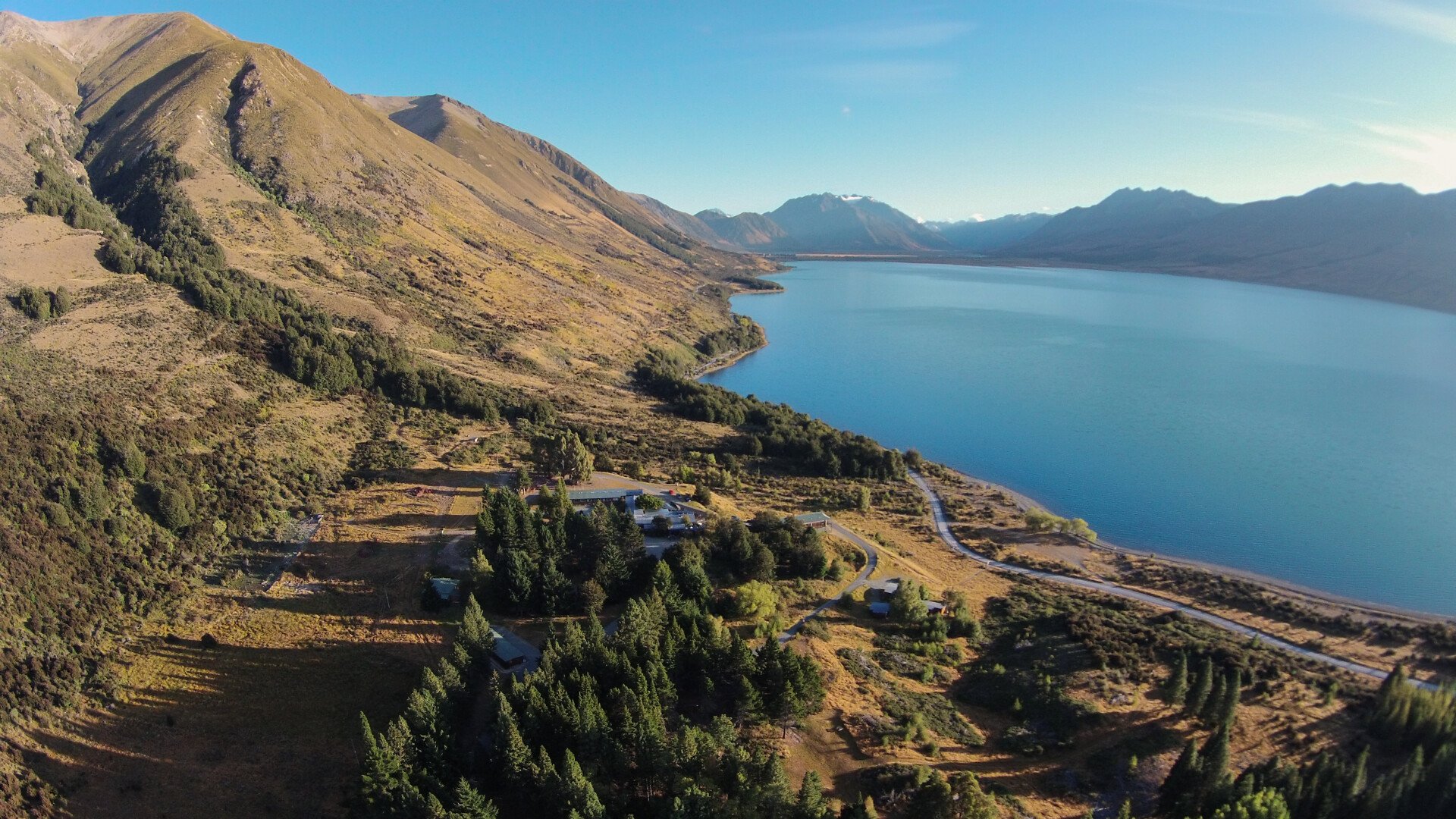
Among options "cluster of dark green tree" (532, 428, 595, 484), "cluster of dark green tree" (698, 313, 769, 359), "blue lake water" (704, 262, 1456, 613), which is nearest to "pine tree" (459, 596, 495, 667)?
"cluster of dark green tree" (532, 428, 595, 484)

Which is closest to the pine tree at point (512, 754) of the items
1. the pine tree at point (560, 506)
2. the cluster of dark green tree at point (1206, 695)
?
Answer: the pine tree at point (560, 506)

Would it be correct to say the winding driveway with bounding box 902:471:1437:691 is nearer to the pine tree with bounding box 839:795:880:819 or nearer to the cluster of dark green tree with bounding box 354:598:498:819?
the pine tree with bounding box 839:795:880:819

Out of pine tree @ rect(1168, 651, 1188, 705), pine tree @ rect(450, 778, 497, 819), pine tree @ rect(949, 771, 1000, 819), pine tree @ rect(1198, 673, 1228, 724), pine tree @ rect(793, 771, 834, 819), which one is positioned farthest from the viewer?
pine tree @ rect(1168, 651, 1188, 705)

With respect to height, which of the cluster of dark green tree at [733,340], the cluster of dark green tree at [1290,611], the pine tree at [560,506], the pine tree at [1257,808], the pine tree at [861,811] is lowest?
the pine tree at [861,811]

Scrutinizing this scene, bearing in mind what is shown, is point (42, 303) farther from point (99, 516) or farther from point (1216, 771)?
point (1216, 771)

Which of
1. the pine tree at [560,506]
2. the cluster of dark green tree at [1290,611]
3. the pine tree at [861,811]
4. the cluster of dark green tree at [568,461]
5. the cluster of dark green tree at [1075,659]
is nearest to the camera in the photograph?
the pine tree at [861,811]

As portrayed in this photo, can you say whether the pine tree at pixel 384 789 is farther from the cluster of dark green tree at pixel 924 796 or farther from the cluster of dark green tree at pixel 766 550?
the cluster of dark green tree at pixel 766 550

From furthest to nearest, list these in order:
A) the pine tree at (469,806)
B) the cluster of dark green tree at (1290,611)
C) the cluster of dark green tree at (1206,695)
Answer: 1. the cluster of dark green tree at (1290,611)
2. the cluster of dark green tree at (1206,695)
3. the pine tree at (469,806)
